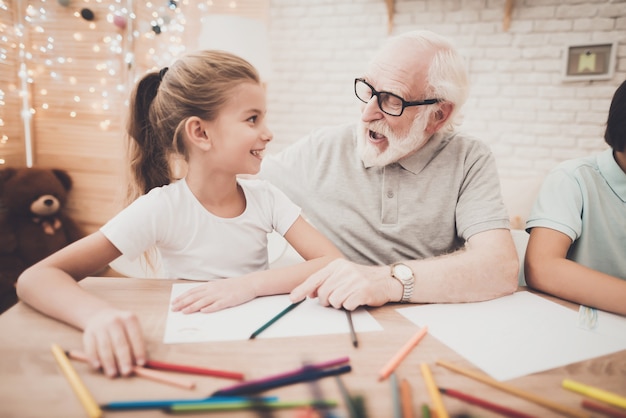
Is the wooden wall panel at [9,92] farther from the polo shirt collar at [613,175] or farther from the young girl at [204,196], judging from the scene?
the polo shirt collar at [613,175]

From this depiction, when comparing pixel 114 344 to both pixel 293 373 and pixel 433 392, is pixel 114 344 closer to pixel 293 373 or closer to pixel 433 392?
pixel 293 373

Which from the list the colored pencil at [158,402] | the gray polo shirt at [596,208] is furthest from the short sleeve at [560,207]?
the colored pencil at [158,402]

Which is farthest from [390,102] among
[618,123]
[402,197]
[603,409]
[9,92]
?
[9,92]

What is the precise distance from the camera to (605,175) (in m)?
1.17

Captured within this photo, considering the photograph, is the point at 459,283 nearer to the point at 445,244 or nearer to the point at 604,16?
the point at 445,244

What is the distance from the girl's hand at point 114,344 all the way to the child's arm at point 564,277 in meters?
0.89

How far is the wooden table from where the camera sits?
0.51m

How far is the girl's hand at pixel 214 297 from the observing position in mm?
776

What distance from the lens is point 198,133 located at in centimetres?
107

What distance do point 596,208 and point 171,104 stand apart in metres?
1.22

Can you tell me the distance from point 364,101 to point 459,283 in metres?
0.72

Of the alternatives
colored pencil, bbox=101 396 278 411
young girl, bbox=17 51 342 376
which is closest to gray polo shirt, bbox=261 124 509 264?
Result: young girl, bbox=17 51 342 376

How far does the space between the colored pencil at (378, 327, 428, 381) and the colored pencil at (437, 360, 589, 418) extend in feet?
0.18

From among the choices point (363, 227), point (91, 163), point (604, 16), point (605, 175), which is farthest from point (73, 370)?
point (604, 16)
